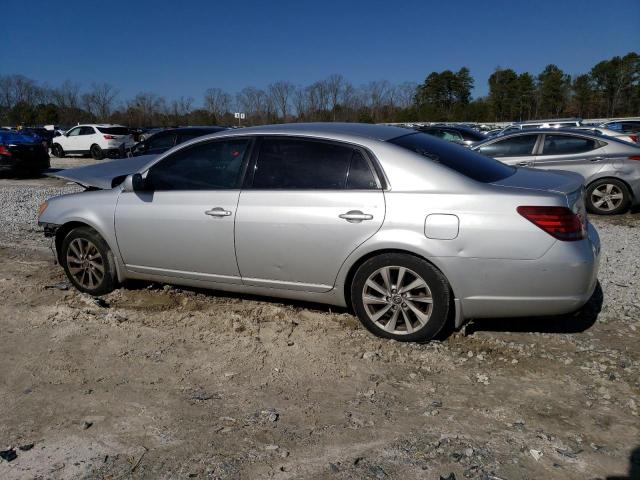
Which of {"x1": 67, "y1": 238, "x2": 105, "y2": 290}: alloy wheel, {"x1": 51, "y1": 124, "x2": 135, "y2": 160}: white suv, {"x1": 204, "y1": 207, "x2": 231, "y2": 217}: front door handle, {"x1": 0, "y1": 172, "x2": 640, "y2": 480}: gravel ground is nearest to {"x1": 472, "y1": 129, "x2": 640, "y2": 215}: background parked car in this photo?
{"x1": 0, "y1": 172, "x2": 640, "y2": 480}: gravel ground

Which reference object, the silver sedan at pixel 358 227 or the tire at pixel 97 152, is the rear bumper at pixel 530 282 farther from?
the tire at pixel 97 152

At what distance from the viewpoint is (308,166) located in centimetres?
411

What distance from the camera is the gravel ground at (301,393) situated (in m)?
2.63

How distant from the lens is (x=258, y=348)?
12.9 ft

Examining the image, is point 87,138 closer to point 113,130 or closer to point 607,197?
point 113,130

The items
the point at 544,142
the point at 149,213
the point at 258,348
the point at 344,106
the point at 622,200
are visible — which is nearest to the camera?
the point at 258,348

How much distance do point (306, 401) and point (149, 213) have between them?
91.1 inches

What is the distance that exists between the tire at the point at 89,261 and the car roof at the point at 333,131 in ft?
5.60

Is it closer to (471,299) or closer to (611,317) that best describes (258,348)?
(471,299)

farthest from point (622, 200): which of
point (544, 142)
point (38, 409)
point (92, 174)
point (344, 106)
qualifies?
Answer: point (344, 106)

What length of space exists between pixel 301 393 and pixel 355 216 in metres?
1.29

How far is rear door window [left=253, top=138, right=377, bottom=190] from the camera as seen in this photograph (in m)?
3.93

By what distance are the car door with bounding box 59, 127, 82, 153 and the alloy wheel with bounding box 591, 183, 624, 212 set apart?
23.5 m

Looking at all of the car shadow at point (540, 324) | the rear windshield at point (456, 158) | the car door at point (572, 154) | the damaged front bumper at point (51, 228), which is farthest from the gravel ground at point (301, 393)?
the car door at point (572, 154)
